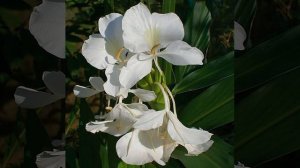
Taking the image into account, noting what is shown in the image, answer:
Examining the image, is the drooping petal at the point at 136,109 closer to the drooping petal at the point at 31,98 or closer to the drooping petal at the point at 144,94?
the drooping petal at the point at 144,94

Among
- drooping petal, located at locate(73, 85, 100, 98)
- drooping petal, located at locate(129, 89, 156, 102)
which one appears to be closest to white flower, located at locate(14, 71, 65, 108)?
drooping petal, located at locate(73, 85, 100, 98)

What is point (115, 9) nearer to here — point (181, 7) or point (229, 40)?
point (181, 7)

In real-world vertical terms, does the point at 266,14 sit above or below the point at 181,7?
below

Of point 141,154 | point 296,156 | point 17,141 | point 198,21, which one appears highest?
point 198,21

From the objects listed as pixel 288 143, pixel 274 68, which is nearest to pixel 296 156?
pixel 288 143

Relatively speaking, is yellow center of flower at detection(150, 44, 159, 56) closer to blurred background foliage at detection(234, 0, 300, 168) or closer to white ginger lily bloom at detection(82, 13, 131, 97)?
white ginger lily bloom at detection(82, 13, 131, 97)

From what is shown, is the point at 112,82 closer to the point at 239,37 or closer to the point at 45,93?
the point at 45,93

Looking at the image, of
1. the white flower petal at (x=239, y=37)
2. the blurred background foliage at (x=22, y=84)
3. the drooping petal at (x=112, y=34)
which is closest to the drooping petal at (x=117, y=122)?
the drooping petal at (x=112, y=34)
